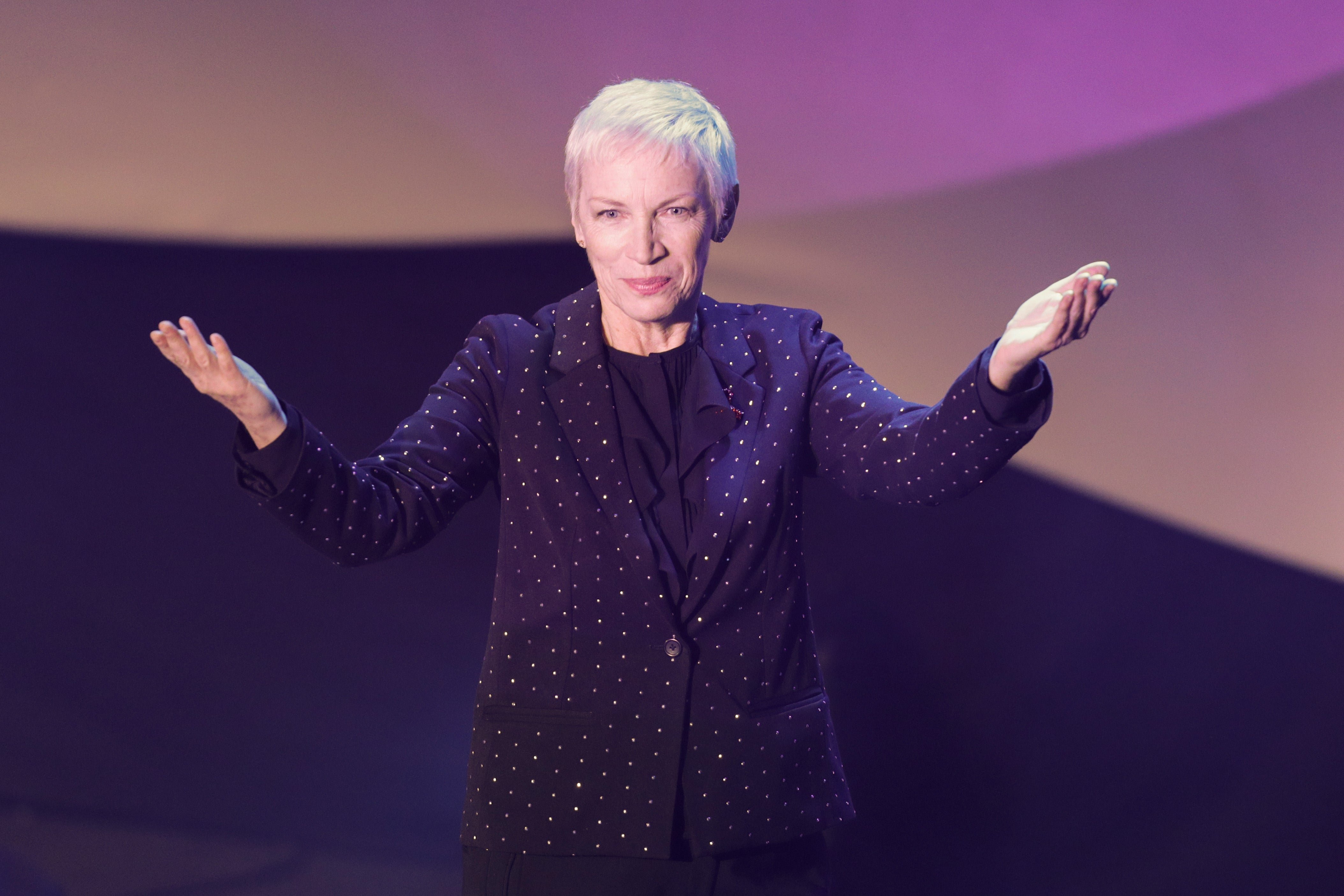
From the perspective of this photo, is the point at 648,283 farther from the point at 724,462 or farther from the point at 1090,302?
the point at 1090,302

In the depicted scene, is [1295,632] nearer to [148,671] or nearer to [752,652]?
[752,652]

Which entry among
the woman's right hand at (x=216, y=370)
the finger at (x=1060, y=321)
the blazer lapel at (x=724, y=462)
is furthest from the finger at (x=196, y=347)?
the finger at (x=1060, y=321)

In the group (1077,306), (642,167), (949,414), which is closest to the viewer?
(1077,306)

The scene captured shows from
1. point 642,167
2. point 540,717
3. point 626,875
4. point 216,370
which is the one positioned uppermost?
point 642,167

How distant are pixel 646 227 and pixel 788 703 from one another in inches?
19.8

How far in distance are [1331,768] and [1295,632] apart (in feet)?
0.90

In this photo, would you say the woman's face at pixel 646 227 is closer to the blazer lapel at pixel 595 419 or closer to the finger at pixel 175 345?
the blazer lapel at pixel 595 419

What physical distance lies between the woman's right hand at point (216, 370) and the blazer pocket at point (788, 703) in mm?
531

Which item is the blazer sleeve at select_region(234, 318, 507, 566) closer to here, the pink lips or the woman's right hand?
the woman's right hand

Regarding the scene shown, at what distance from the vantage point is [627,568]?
1106mm

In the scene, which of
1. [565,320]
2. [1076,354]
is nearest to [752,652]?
[565,320]

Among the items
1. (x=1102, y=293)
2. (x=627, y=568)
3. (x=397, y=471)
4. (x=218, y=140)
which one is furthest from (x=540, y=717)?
(x=218, y=140)

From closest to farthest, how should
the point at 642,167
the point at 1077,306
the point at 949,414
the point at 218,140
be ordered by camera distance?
the point at 1077,306
the point at 949,414
the point at 642,167
the point at 218,140

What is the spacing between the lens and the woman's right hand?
0.94 metres
